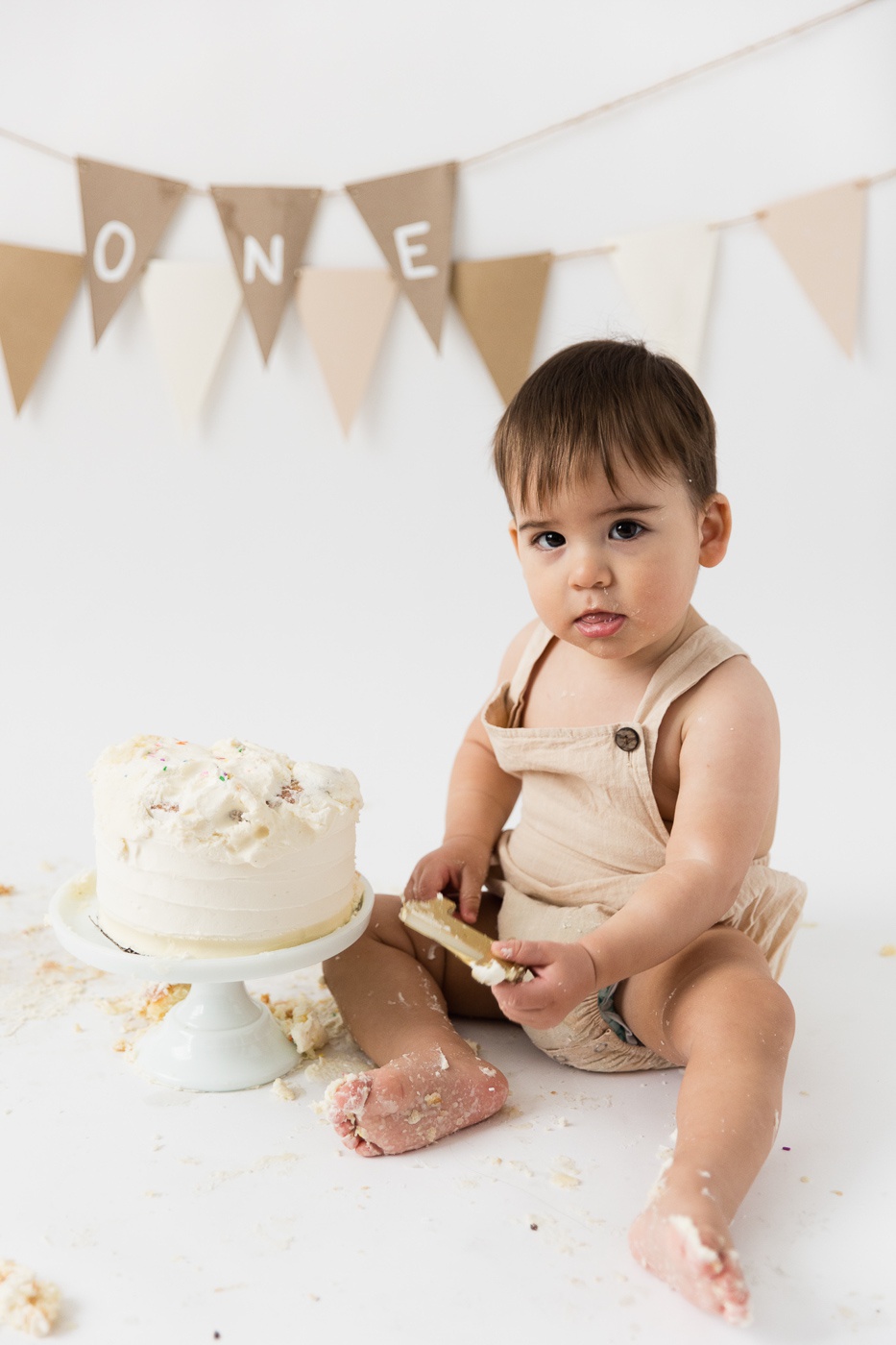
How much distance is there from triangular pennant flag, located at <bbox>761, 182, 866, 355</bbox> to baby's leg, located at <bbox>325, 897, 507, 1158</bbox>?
1.28 metres

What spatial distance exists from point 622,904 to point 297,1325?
0.62 metres

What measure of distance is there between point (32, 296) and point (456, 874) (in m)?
1.52

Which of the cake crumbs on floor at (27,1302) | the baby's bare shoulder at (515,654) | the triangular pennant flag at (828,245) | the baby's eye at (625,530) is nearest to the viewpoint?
the cake crumbs on floor at (27,1302)

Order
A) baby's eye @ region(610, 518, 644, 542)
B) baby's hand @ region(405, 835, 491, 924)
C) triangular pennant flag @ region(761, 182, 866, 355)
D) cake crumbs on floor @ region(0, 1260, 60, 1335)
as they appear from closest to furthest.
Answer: cake crumbs on floor @ region(0, 1260, 60, 1335) → baby's eye @ region(610, 518, 644, 542) → baby's hand @ region(405, 835, 491, 924) → triangular pennant flag @ region(761, 182, 866, 355)

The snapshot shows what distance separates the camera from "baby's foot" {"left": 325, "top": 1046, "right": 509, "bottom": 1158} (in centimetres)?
123

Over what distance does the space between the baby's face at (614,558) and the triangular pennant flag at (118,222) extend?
1.33 metres

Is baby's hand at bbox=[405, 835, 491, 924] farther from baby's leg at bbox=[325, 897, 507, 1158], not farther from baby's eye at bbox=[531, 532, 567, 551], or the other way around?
baby's eye at bbox=[531, 532, 567, 551]

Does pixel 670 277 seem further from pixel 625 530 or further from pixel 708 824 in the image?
pixel 708 824

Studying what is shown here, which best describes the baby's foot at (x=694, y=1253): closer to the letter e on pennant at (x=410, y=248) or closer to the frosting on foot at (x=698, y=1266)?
the frosting on foot at (x=698, y=1266)

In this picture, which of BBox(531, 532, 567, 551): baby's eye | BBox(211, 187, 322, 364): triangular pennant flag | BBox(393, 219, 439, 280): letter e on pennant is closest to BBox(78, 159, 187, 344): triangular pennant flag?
BBox(211, 187, 322, 364): triangular pennant flag

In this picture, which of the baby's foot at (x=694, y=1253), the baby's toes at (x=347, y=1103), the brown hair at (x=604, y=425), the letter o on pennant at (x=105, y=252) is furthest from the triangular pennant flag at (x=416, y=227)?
the baby's foot at (x=694, y=1253)

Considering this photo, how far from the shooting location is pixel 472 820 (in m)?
1.69

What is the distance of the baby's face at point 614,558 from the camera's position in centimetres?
137

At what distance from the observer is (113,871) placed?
133cm
